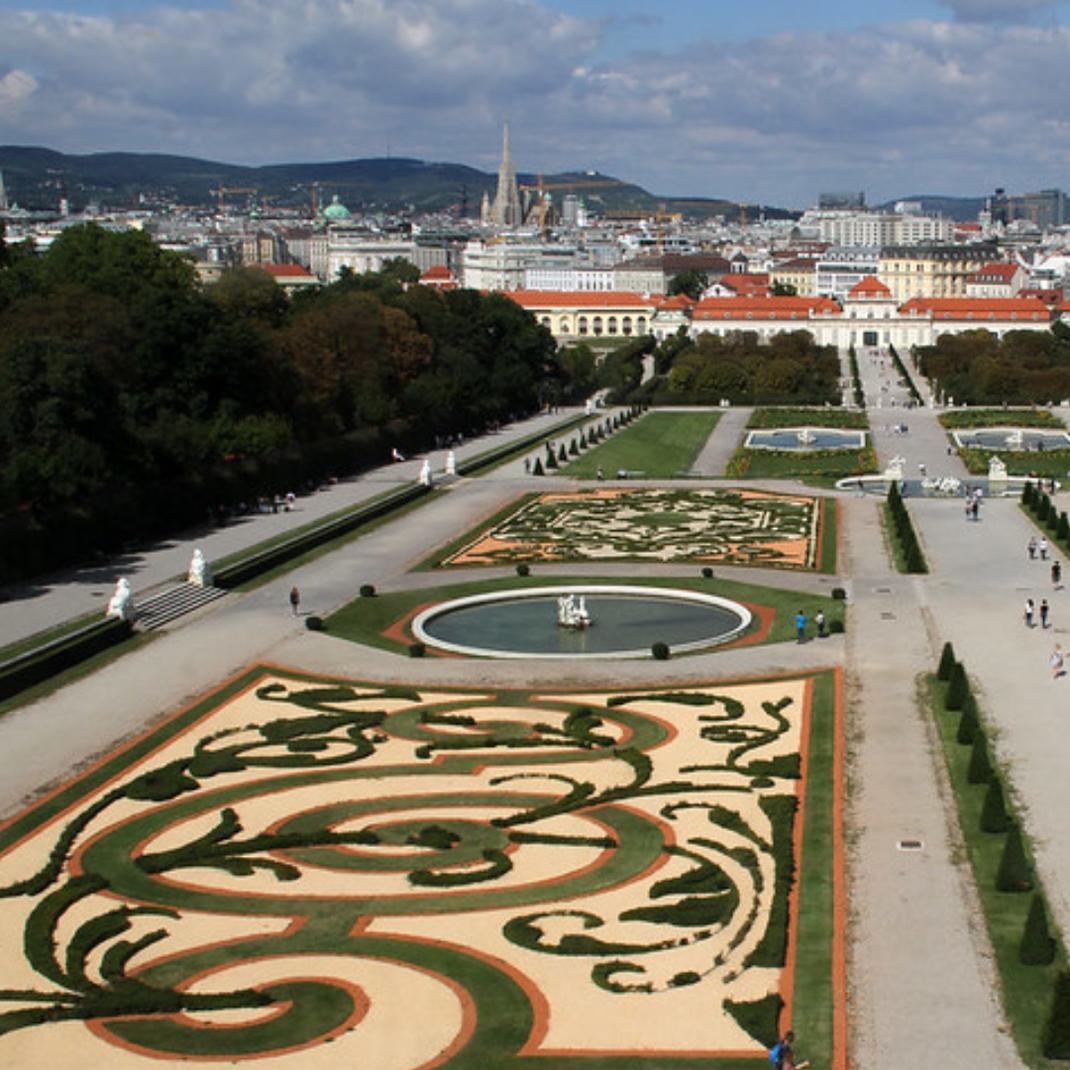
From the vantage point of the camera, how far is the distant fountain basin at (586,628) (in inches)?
1542

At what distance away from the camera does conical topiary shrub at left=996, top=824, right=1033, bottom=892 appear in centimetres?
2234

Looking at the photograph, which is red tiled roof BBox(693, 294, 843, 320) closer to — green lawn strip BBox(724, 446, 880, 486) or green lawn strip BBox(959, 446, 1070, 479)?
green lawn strip BBox(724, 446, 880, 486)

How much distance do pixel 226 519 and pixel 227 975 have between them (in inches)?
1663

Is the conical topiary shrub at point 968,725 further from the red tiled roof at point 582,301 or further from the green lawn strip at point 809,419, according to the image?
the red tiled roof at point 582,301

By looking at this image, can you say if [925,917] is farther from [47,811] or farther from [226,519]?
[226,519]

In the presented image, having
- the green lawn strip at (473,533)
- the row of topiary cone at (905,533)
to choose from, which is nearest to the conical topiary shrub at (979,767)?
the row of topiary cone at (905,533)

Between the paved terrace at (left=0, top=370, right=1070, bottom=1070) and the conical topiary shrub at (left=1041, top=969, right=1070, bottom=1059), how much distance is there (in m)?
0.47

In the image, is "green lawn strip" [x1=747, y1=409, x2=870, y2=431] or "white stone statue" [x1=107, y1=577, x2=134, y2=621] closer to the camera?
"white stone statue" [x1=107, y1=577, x2=134, y2=621]

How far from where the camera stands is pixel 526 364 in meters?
110

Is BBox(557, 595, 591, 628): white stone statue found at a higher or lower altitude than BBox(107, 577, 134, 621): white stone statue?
lower

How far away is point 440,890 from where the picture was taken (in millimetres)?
23047

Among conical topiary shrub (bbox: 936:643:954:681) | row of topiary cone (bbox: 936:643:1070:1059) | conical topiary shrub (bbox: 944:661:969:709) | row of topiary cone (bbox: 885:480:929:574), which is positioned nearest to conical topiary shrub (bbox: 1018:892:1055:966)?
row of topiary cone (bbox: 936:643:1070:1059)

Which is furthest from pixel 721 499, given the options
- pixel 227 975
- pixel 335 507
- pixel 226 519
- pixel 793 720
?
pixel 227 975

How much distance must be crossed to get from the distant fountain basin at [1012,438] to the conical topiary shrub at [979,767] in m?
60.5
